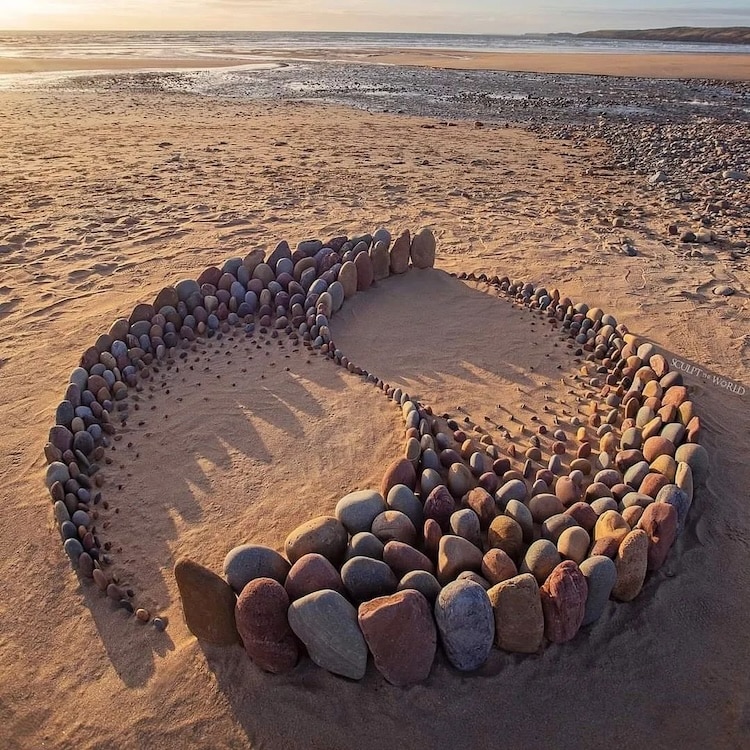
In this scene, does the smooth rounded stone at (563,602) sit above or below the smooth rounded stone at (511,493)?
above

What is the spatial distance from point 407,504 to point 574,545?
802 mm

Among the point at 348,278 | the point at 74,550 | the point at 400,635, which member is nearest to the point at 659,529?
the point at 400,635

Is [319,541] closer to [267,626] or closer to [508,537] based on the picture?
[267,626]

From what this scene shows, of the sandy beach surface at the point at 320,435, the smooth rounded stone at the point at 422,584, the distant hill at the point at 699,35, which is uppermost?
the smooth rounded stone at the point at 422,584

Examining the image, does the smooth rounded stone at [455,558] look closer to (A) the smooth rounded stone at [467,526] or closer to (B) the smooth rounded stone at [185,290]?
(A) the smooth rounded stone at [467,526]

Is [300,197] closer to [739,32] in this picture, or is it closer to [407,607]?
[407,607]

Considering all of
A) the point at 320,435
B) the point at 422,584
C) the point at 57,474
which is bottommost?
the point at 320,435

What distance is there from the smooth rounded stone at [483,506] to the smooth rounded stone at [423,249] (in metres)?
3.26

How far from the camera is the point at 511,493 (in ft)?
10.7

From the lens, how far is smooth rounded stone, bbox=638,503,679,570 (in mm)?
2908

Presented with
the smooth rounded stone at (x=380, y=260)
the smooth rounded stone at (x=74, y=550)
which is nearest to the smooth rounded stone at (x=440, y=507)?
the smooth rounded stone at (x=74, y=550)

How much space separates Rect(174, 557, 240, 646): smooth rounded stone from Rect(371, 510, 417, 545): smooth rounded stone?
72 centimetres

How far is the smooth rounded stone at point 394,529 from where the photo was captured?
116 inches

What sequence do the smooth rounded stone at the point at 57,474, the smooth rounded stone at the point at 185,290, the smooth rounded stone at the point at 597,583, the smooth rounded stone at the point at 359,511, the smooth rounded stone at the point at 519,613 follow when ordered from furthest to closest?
the smooth rounded stone at the point at 185,290 → the smooth rounded stone at the point at 57,474 → the smooth rounded stone at the point at 359,511 → the smooth rounded stone at the point at 597,583 → the smooth rounded stone at the point at 519,613
